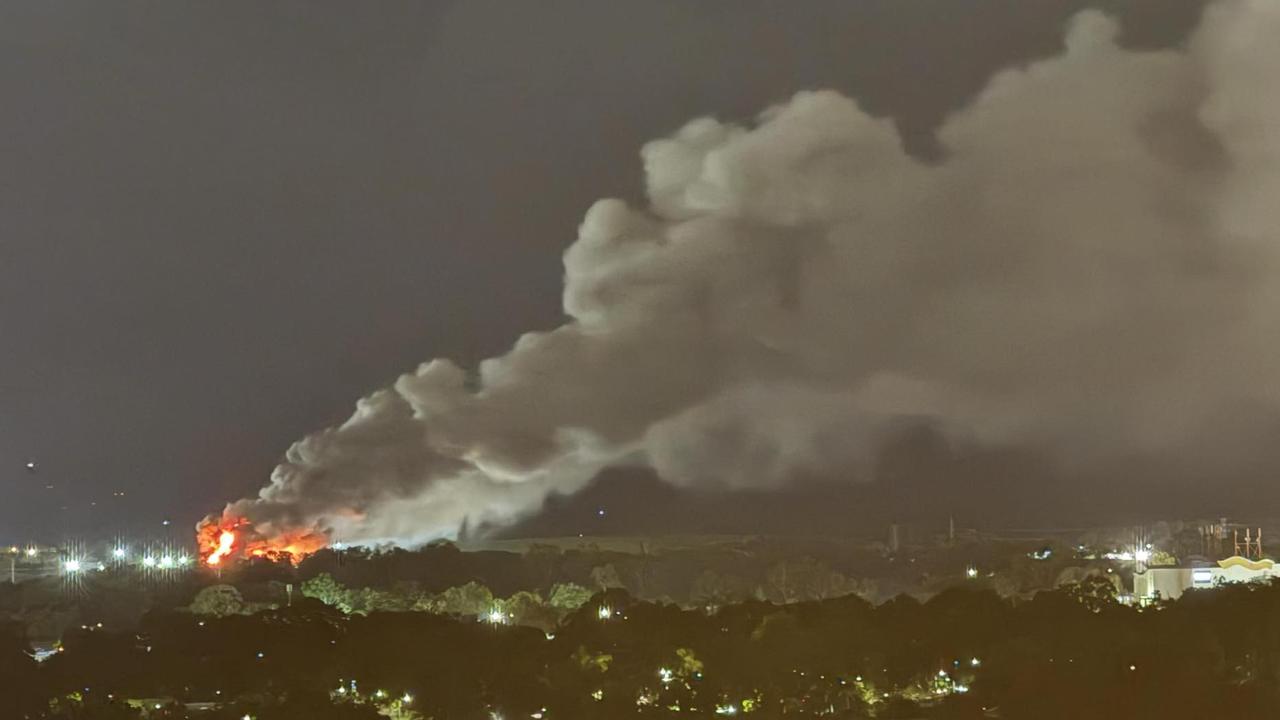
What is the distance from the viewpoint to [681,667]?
37.4 metres

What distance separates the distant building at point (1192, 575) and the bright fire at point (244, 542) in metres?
39.2

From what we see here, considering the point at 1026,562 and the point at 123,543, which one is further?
the point at 123,543

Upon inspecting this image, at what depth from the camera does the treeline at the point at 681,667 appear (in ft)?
105

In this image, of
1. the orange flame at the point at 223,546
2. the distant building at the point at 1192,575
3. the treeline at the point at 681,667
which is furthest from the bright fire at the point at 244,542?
the distant building at the point at 1192,575

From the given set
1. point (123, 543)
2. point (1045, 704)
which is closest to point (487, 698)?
point (1045, 704)

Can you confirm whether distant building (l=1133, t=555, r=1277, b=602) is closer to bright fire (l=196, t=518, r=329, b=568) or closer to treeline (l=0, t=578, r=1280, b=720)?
treeline (l=0, t=578, r=1280, b=720)

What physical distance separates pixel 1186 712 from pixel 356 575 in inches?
1804

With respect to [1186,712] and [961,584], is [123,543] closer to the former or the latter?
[961,584]

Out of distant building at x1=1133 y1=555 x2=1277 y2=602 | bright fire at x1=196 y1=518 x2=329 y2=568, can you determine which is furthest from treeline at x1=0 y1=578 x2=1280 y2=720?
bright fire at x1=196 y1=518 x2=329 y2=568

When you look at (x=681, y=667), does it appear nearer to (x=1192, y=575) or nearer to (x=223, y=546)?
(x=1192, y=575)

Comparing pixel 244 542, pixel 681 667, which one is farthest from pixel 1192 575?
pixel 244 542

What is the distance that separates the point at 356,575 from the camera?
69.8 metres

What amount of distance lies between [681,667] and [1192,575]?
139ft

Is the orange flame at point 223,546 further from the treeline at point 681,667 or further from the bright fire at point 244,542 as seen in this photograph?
the treeline at point 681,667
